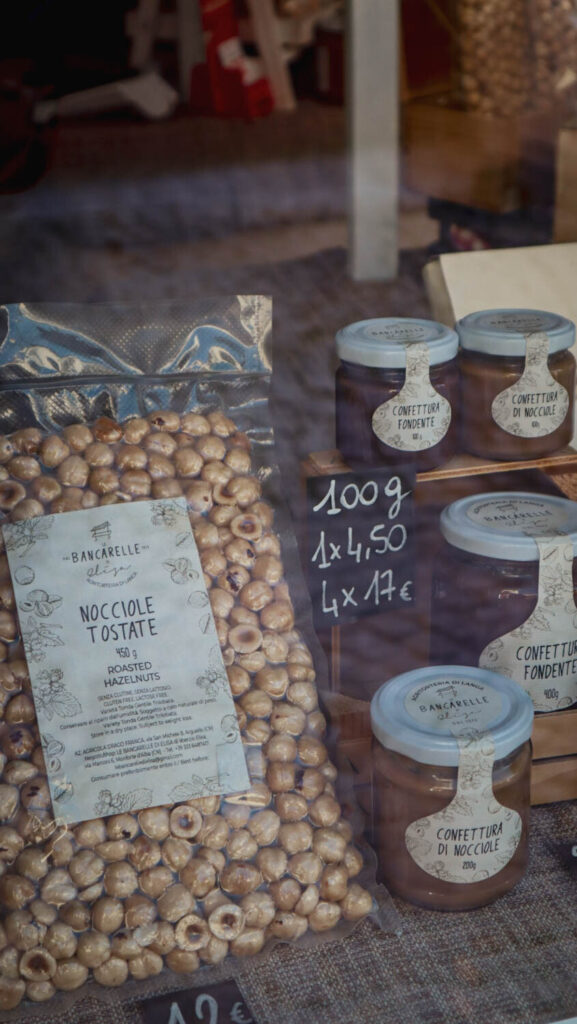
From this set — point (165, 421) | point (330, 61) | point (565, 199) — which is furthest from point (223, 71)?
point (565, 199)

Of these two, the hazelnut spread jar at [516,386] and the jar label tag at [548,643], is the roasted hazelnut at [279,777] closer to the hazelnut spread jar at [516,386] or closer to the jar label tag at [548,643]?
the jar label tag at [548,643]

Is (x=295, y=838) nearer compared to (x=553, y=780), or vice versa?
(x=295, y=838)

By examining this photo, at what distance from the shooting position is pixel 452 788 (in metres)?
0.59

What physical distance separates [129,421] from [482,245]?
53 cm

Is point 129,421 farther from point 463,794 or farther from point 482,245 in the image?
point 482,245

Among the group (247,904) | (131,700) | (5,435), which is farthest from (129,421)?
(247,904)

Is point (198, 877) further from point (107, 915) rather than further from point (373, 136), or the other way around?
point (373, 136)

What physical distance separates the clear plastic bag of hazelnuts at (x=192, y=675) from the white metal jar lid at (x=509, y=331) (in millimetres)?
160

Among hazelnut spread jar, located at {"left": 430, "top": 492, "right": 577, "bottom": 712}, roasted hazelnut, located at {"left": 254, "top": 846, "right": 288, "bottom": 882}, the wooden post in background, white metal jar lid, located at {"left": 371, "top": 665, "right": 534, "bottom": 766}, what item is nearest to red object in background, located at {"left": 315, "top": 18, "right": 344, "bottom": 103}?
the wooden post in background

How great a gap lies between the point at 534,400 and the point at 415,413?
94mm

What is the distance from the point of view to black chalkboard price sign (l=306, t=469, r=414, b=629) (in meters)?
0.75

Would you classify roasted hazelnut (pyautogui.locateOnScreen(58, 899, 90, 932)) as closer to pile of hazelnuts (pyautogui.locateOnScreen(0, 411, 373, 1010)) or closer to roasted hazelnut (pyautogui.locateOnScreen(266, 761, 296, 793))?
pile of hazelnuts (pyautogui.locateOnScreen(0, 411, 373, 1010))

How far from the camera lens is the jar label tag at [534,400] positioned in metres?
0.75

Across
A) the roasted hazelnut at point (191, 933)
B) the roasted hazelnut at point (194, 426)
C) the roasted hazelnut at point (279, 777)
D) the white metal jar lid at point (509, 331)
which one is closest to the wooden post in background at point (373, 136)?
the white metal jar lid at point (509, 331)
